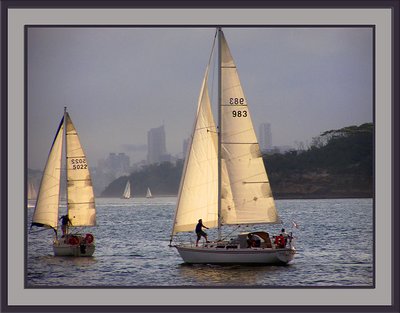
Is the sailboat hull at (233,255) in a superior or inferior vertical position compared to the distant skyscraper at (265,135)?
inferior

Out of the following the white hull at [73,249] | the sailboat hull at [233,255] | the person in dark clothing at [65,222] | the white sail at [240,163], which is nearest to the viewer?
the white sail at [240,163]

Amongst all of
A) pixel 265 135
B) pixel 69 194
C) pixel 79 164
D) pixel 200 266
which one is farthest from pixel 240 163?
pixel 69 194

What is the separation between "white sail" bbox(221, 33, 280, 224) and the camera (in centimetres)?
2156

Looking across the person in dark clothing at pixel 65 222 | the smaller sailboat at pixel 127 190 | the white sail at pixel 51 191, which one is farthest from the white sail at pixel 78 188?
the smaller sailboat at pixel 127 190

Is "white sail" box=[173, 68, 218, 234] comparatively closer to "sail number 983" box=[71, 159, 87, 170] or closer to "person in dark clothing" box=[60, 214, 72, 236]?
"sail number 983" box=[71, 159, 87, 170]

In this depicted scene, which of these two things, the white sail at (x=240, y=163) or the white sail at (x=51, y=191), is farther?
the white sail at (x=51, y=191)

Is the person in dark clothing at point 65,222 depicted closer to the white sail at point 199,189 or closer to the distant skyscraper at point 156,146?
the distant skyscraper at point 156,146

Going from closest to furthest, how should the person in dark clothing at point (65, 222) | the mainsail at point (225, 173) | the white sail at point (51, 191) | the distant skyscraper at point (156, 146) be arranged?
1. the distant skyscraper at point (156, 146)
2. the mainsail at point (225, 173)
3. the white sail at point (51, 191)
4. the person in dark clothing at point (65, 222)

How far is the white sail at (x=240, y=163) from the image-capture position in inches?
849

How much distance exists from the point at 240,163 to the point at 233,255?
89.0 inches

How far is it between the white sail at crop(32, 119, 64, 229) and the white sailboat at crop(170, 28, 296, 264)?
3336mm

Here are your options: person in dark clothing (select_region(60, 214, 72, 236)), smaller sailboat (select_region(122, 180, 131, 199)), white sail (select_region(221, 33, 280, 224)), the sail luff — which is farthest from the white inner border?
smaller sailboat (select_region(122, 180, 131, 199))

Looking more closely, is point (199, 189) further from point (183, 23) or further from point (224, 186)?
Result: point (183, 23)

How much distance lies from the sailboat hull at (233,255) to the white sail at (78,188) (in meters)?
4.38
